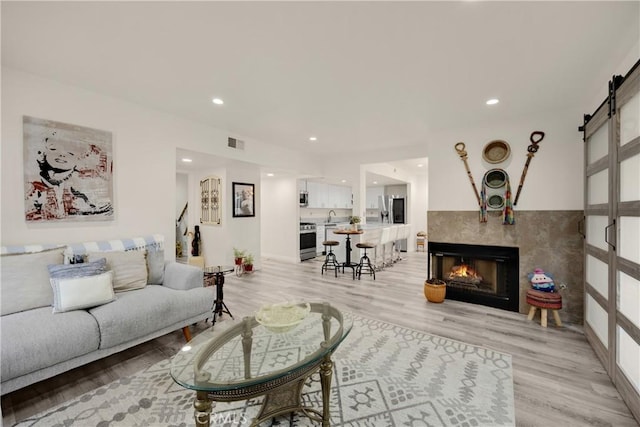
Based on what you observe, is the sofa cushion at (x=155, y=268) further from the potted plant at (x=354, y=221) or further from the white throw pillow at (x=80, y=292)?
the potted plant at (x=354, y=221)

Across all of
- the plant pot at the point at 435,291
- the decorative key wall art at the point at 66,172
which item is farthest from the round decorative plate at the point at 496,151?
the decorative key wall art at the point at 66,172

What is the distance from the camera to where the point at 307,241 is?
23.5 feet

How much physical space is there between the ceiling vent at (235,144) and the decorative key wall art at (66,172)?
5.31ft

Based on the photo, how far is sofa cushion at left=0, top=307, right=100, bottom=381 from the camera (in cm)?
167

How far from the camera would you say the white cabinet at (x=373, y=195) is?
9375 mm

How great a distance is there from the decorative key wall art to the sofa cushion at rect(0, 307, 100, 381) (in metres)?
1.05

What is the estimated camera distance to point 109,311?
7.04 feet

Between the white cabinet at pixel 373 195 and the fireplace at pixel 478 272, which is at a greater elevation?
the white cabinet at pixel 373 195

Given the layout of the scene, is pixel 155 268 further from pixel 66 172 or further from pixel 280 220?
pixel 280 220

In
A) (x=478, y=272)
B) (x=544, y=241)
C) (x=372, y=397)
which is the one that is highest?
(x=544, y=241)

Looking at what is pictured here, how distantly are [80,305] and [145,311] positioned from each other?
0.46 m

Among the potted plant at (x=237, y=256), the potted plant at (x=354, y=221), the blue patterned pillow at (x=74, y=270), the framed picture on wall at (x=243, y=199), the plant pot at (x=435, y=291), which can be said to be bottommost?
the plant pot at (x=435, y=291)

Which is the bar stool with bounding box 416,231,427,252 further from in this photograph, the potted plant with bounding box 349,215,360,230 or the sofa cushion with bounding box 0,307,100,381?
the sofa cushion with bounding box 0,307,100,381

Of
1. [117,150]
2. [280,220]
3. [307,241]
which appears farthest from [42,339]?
[307,241]
